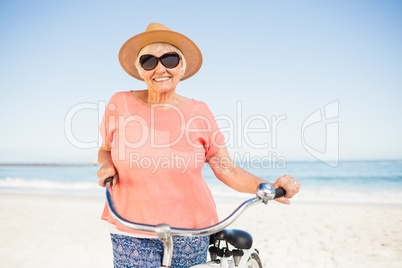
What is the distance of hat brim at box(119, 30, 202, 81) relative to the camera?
5.67 feet

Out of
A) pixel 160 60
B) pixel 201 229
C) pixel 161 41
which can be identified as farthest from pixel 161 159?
pixel 161 41

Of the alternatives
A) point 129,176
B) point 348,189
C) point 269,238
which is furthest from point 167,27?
point 348,189

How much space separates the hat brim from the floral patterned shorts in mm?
1004

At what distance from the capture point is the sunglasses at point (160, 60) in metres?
1.70

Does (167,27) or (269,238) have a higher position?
(167,27)

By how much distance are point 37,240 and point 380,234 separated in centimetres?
644

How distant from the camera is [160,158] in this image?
1519 mm

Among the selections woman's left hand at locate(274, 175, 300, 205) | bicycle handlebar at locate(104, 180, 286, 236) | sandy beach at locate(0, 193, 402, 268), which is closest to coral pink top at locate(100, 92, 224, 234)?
bicycle handlebar at locate(104, 180, 286, 236)

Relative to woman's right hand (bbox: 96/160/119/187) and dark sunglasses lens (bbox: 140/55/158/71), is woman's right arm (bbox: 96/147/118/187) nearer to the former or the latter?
woman's right hand (bbox: 96/160/119/187)

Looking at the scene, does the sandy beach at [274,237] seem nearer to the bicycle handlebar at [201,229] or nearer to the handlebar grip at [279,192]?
the handlebar grip at [279,192]

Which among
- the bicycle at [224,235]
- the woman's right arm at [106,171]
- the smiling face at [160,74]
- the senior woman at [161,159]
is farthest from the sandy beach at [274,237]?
the smiling face at [160,74]

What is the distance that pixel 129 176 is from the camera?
1.56 metres

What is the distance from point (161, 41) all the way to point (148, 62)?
0.15 m

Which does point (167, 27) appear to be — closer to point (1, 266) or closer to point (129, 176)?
point (129, 176)
